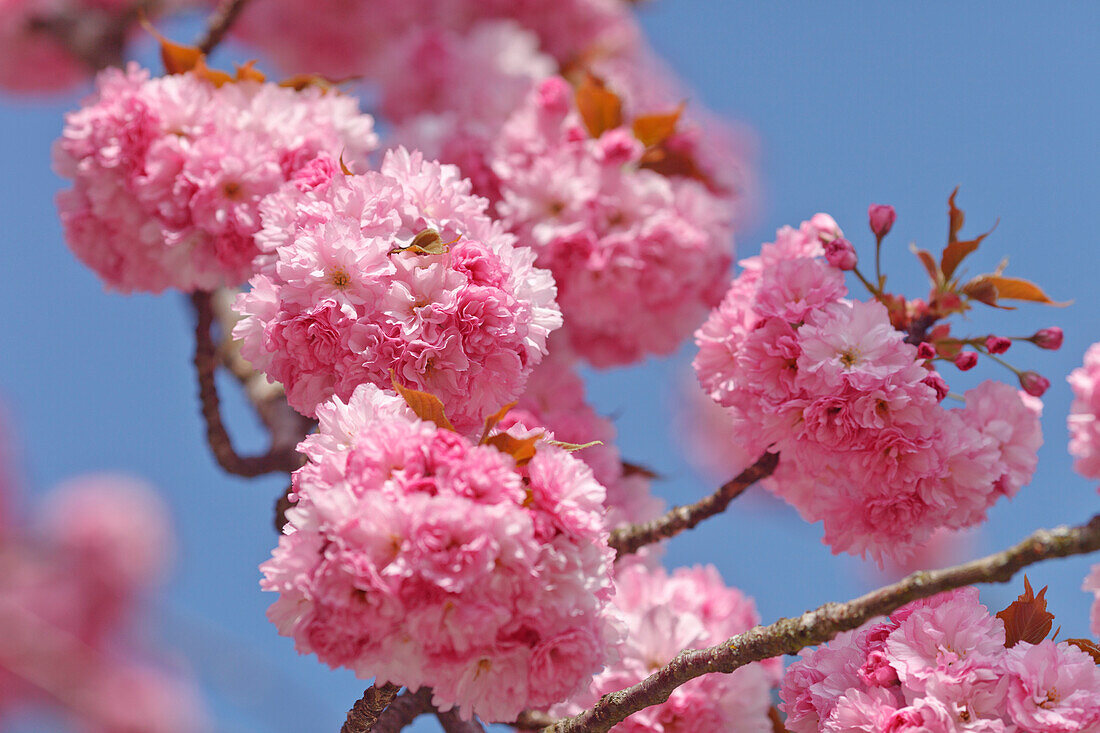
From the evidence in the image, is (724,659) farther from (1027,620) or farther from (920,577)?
(1027,620)

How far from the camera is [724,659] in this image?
1.77 m

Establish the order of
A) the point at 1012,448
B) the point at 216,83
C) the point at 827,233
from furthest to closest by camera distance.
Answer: the point at 216,83
the point at 827,233
the point at 1012,448

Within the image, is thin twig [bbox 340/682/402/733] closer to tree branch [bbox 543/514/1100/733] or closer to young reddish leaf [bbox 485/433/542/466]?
tree branch [bbox 543/514/1100/733]

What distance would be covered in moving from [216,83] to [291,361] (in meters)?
1.12

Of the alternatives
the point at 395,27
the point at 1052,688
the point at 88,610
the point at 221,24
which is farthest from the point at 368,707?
the point at 88,610

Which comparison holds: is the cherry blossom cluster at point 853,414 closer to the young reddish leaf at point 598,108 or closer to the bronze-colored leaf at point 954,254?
the bronze-colored leaf at point 954,254

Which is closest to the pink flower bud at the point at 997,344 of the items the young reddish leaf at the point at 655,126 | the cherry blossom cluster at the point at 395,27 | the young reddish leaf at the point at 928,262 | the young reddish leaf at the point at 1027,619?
the young reddish leaf at the point at 928,262

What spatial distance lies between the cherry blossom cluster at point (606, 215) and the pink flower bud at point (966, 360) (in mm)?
1060

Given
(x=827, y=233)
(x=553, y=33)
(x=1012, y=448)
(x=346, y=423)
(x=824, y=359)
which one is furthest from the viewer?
(x=553, y=33)

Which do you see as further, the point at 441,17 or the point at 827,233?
the point at 441,17

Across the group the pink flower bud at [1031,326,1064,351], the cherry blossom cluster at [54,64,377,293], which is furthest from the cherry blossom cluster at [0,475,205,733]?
the pink flower bud at [1031,326,1064,351]

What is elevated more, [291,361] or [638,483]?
[638,483]

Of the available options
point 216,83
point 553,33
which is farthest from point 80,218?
point 553,33

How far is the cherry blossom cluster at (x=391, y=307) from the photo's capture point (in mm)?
1851
